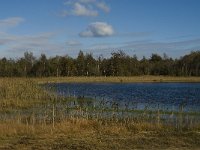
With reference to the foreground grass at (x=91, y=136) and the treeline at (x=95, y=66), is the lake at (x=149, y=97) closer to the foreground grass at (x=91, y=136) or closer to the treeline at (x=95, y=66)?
Answer: the foreground grass at (x=91, y=136)

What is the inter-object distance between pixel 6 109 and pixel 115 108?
27.4 feet

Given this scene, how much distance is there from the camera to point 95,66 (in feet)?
293

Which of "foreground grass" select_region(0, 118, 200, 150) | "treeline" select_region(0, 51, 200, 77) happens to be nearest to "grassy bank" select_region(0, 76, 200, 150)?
"foreground grass" select_region(0, 118, 200, 150)

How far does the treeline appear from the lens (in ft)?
281

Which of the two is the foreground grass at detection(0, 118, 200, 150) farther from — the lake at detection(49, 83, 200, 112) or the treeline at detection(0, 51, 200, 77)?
the treeline at detection(0, 51, 200, 77)

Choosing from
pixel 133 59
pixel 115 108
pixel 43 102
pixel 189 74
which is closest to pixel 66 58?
pixel 133 59

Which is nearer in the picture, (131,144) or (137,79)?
(131,144)

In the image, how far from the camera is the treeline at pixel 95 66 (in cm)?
8550

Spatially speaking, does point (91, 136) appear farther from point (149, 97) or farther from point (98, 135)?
point (149, 97)

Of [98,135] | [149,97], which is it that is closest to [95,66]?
[149,97]

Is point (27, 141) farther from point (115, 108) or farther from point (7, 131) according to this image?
point (115, 108)

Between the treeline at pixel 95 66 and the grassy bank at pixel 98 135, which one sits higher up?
the treeline at pixel 95 66

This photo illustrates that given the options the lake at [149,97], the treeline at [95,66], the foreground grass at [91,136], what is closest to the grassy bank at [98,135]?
the foreground grass at [91,136]

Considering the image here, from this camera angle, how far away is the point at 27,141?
12.8 metres
